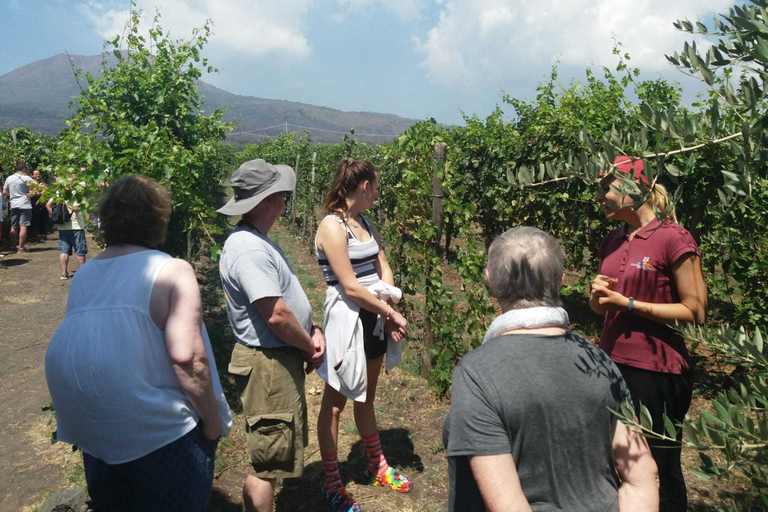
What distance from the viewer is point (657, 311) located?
2113 mm

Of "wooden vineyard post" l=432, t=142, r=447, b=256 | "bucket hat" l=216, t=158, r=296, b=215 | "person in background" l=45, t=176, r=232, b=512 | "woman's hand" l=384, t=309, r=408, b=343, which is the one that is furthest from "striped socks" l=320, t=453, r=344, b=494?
"wooden vineyard post" l=432, t=142, r=447, b=256

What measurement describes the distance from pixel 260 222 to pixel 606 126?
4.34m

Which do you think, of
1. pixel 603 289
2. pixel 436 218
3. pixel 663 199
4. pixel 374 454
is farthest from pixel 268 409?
pixel 436 218

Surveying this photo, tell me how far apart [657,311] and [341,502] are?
A: 1816mm

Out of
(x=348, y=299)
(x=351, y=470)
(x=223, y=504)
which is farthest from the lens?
(x=351, y=470)

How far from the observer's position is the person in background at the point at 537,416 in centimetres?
131

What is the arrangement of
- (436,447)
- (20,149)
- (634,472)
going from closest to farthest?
(634,472) < (436,447) < (20,149)

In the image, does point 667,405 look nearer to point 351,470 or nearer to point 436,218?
point 351,470

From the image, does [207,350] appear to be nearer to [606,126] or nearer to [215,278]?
[606,126]

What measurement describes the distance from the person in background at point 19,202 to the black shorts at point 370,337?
959cm

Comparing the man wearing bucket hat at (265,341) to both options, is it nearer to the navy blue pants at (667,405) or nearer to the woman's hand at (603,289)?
the woman's hand at (603,289)

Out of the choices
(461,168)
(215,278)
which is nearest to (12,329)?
(215,278)

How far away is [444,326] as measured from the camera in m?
4.55

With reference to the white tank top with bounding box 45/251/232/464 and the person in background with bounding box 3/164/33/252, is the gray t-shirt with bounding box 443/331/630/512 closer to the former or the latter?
the white tank top with bounding box 45/251/232/464
